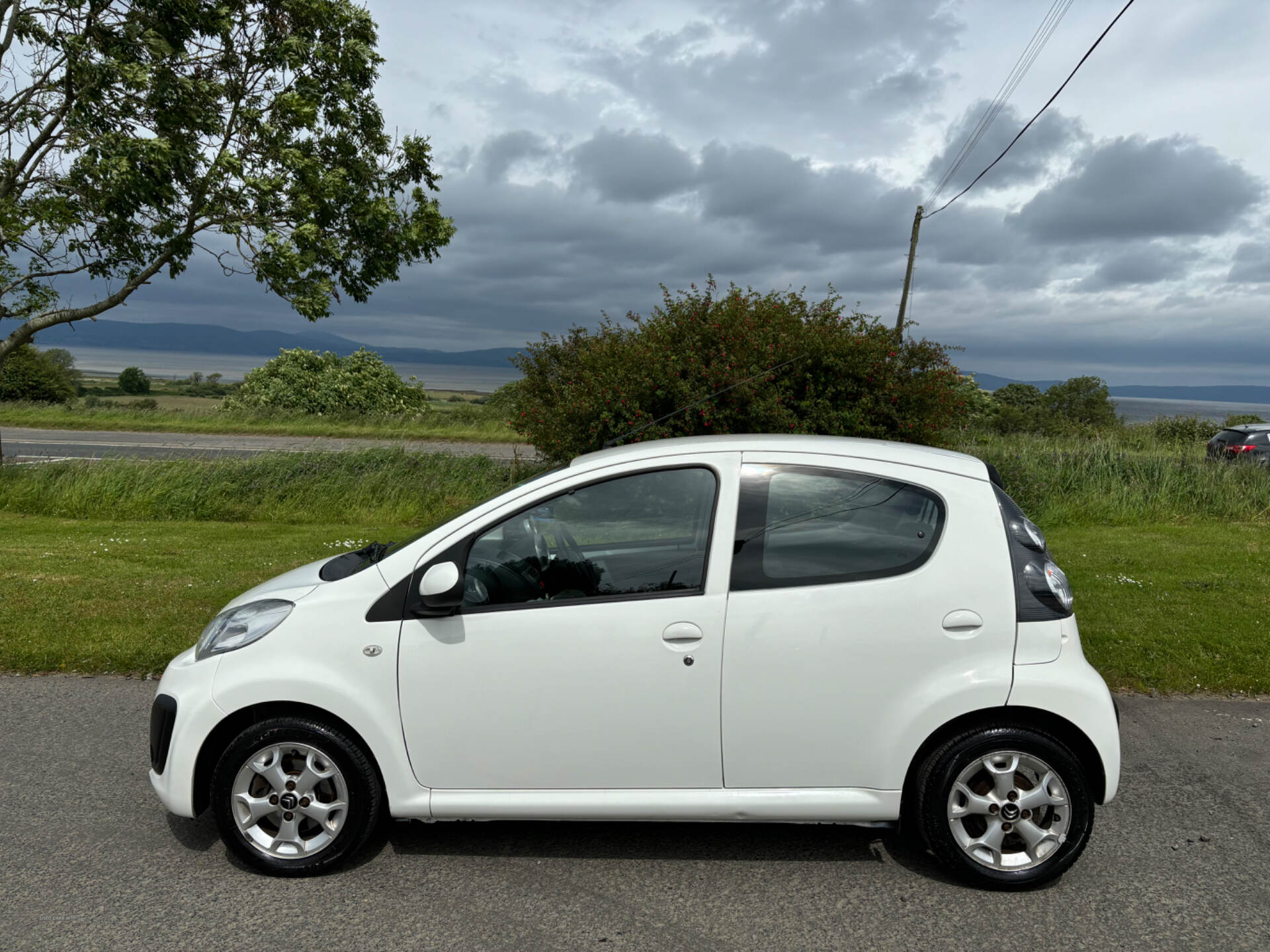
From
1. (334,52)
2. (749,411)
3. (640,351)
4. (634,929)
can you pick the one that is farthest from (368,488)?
(634,929)

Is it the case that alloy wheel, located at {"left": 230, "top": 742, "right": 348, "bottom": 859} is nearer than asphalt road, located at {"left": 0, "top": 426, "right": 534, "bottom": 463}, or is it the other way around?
alloy wheel, located at {"left": 230, "top": 742, "right": 348, "bottom": 859}

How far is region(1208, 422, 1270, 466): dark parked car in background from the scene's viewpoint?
56.2 feet

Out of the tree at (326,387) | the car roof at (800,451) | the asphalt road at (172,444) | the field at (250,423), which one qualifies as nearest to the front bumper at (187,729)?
the car roof at (800,451)

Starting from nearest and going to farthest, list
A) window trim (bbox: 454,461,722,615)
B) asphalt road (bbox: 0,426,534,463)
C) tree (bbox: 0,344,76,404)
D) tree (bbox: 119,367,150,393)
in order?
window trim (bbox: 454,461,722,615) < asphalt road (bbox: 0,426,534,463) < tree (bbox: 0,344,76,404) < tree (bbox: 119,367,150,393)

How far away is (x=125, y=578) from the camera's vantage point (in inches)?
330

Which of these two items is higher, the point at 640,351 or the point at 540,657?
the point at 640,351

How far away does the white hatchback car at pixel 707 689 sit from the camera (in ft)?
10.7

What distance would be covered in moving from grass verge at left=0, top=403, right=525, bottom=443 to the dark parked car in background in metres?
20.2

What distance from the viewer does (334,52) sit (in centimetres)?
1529

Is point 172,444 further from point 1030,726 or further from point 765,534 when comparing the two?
point 1030,726

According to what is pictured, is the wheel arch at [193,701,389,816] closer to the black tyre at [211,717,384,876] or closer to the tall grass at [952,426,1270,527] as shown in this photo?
the black tyre at [211,717,384,876]

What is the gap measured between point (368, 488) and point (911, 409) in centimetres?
814

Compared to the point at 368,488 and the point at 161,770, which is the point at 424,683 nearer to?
the point at 161,770

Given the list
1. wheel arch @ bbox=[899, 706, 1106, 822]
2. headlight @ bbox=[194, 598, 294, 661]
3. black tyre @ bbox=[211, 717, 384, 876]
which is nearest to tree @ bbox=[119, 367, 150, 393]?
headlight @ bbox=[194, 598, 294, 661]
